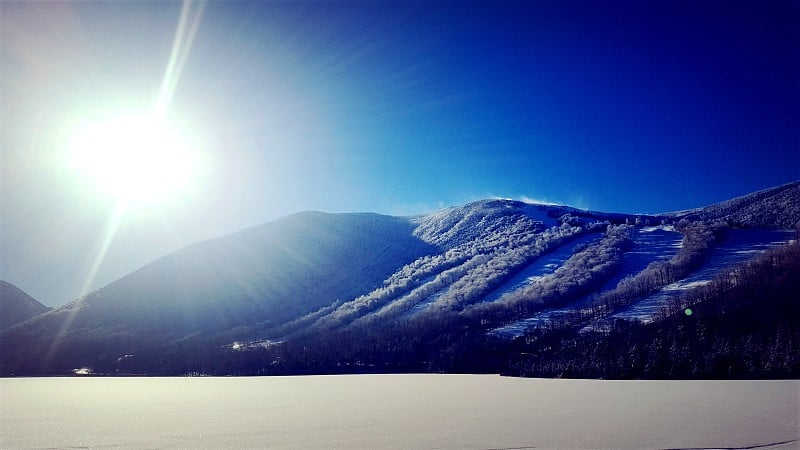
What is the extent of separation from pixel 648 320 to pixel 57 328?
141561 millimetres

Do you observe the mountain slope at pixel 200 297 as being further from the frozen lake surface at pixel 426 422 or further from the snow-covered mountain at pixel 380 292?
the frozen lake surface at pixel 426 422

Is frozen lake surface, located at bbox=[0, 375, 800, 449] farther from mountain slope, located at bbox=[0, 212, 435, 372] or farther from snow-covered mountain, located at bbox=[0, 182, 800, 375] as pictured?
mountain slope, located at bbox=[0, 212, 435, 372]

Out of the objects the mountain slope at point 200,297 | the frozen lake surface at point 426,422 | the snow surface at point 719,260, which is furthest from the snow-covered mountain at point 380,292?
the frozen lake surface at point 426,422

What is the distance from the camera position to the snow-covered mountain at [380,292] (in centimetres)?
11438

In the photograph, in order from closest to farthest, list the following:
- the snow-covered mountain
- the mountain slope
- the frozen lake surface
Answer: the frozen lake surface < the snow-covered mountain < the mountain slope

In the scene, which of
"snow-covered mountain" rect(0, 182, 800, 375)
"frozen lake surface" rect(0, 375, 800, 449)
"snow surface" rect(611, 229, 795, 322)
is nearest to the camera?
"frozen lake surface" rect(0, 375, 800, 449)

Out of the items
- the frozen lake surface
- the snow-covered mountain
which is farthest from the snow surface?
the frozen lake surface

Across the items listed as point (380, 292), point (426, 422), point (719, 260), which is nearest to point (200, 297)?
point (380, 292)

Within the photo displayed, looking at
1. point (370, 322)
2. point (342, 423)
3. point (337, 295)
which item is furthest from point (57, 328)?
point (342, 423)

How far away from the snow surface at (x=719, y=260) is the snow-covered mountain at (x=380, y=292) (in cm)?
38

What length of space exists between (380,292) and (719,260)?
74.6 metres

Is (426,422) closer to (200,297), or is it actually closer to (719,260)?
(719,260)

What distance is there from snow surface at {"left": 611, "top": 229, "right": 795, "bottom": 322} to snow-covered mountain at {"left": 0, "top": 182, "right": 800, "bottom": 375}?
0.38 m

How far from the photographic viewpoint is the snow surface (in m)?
100
